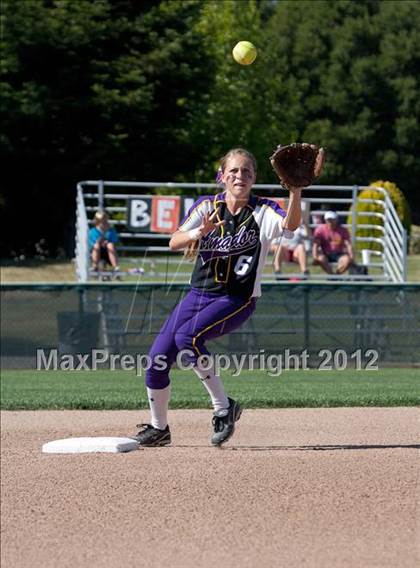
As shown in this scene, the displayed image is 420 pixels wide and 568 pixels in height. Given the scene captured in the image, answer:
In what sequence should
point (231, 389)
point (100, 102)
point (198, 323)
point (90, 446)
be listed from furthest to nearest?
point (100, 102)
point (231, 389)
point (90, 446)
point (198, 323)

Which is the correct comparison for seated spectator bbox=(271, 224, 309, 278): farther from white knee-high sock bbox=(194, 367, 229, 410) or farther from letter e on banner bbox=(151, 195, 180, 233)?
white knee-high sock bbox=(194, 367, 229, 410)

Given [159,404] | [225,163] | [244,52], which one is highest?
[244,52]

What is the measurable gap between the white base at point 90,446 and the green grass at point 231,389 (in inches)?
117

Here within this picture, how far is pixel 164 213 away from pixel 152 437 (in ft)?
36.8

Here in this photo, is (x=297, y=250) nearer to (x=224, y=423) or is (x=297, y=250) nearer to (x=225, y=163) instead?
(x=224, y=423)

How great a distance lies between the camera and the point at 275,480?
6.16m

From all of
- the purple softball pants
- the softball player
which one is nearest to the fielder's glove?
the softball player

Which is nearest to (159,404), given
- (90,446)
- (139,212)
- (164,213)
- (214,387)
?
(214,387)

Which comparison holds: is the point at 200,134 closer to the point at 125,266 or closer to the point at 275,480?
the point at 125,266

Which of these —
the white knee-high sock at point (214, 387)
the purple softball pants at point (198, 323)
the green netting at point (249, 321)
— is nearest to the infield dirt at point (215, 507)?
the white knee-high sock at point (214, 387)

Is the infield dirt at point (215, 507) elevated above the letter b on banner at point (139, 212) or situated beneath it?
elevated above

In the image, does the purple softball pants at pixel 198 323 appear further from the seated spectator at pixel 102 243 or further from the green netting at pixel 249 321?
the seated spectator at pixel 102 243

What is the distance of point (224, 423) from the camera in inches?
291

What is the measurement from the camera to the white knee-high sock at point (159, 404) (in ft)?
24.1
